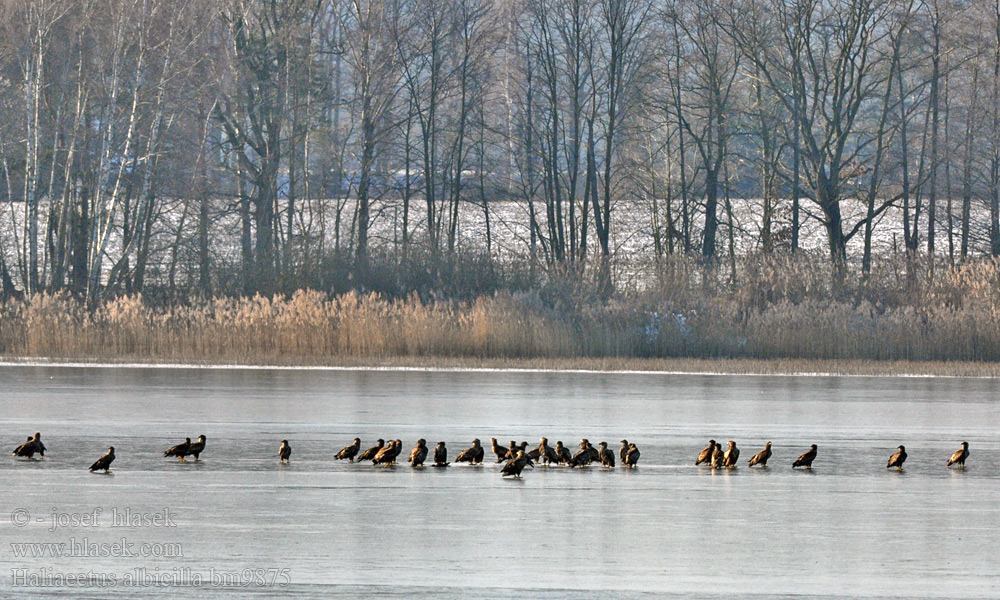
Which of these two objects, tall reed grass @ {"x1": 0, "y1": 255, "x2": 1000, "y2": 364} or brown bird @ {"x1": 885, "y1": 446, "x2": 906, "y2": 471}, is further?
tall reed grass @ {"x1": 0, "y1": 255, "x2": 1000, "y2": 364}

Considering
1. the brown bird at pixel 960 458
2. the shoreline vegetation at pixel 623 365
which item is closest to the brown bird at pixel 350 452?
the brown bird at pixel 960 458

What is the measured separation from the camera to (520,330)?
27766mm

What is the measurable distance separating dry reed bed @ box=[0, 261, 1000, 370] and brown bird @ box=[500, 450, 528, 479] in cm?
1383

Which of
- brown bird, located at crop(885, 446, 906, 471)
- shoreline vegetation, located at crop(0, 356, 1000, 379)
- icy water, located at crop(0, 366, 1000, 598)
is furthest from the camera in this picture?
shoreline vegetation, located at crop(0, 356, 1000, 379)

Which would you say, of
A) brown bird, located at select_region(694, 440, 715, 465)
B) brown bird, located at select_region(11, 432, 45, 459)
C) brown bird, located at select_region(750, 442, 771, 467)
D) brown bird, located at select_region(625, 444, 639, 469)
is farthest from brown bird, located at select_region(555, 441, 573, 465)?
Result: brown bird, located at select_region(11, 432, 45, 459)

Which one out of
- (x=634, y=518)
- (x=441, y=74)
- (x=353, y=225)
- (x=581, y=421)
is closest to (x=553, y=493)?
(x=634, y=518)

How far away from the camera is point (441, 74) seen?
1813 inches

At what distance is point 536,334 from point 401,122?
55.9 feet

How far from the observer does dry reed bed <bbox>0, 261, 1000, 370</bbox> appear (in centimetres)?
2745

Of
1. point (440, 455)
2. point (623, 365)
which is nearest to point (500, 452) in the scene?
point (440, 455)

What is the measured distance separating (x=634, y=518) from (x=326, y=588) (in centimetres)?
307

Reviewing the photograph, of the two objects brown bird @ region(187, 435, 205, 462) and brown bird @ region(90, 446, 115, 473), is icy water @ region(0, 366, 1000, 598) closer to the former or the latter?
brown bird @ region(187, 435, 205, 462)

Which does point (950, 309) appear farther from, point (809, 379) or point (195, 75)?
point (195, 75)

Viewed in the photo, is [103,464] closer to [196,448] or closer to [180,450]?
[180,450]
